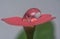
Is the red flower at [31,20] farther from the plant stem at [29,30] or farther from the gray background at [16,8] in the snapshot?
the gray background at [16,8]

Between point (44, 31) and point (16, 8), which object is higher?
point (16, 8)

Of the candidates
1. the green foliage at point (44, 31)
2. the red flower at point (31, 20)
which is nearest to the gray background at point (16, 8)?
the green foliage at point (44, 31)

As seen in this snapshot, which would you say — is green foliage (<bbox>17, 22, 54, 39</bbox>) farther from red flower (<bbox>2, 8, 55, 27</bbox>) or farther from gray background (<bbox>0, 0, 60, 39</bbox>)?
red flower (<bbox>2, 8, 55, 27</bbox>)

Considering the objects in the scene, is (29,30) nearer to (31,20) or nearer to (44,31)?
(31,20)

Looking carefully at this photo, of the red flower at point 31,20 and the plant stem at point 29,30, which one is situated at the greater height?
the red flower at point 31,20

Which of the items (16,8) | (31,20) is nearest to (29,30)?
(31,20)

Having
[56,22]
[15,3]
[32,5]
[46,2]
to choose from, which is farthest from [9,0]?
[56,22]

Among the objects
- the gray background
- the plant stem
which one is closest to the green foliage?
the gray background

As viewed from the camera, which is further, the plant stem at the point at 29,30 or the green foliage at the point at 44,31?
the green foliage at the point at 44,31

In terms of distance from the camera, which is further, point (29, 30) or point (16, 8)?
point (16, 8)

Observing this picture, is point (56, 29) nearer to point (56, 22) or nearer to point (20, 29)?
point (56, 22)
